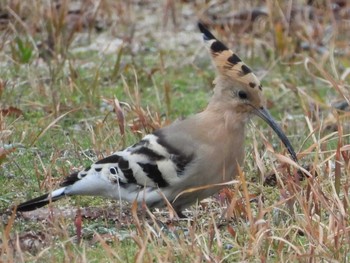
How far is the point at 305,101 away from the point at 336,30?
1.22m

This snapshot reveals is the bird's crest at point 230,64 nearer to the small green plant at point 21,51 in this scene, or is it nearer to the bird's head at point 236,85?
the bird's head at point 236,85

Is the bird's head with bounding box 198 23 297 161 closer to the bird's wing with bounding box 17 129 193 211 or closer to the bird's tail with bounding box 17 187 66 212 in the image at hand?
the bird's wing with bounding box 17 129 193 211

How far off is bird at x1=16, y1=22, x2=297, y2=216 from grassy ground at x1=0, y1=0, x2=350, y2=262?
0.32 ft

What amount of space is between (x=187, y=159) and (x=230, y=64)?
469 millimetres

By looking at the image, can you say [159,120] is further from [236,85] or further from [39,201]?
[39,201]

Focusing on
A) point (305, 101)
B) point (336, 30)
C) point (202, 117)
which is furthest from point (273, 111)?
point (202, 117)

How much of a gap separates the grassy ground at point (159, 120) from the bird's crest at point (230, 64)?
0.29 metres

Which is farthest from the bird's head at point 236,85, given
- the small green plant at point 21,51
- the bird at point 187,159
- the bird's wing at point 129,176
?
the small green plant at point 21,51

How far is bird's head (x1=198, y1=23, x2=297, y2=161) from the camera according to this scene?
4180mm

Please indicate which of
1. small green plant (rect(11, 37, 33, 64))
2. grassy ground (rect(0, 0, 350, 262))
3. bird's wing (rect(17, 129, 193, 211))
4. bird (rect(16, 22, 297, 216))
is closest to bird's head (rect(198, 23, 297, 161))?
bird (rect(16, 22, 297, 216))

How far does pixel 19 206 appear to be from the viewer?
403 cm

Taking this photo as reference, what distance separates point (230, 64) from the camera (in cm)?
420

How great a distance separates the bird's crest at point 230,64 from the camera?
4.18 m

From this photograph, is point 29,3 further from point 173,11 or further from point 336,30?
point 336,30
